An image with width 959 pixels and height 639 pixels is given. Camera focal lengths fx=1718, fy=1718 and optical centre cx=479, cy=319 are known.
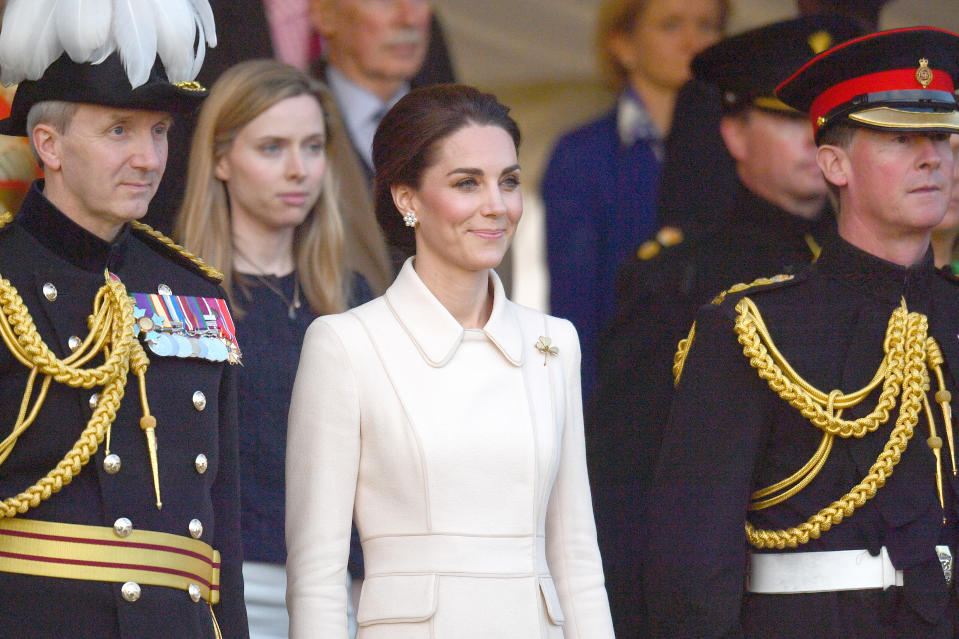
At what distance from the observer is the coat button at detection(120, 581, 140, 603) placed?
10.6ft

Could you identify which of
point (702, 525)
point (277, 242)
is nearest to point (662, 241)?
point (277, 242)

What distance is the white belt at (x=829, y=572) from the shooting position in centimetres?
370

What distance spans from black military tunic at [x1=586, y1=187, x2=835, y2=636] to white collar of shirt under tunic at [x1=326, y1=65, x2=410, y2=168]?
3.74 ft

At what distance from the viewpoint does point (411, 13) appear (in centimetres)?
576

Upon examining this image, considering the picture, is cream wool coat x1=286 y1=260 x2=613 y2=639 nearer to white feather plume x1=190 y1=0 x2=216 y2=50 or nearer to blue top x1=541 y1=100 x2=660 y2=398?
white feather plume x1=190 y1=0 x2=216 y2=50

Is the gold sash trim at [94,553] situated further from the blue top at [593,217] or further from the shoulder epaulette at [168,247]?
the blue top at [593,217]

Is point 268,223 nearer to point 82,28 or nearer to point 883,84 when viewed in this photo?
point 82,28

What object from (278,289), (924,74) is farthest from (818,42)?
(278,289)

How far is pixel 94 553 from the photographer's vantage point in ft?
10.6

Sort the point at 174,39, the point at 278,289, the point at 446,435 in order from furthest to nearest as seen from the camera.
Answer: the point at 278,289 → the point at 446,435 → the point at 174,39

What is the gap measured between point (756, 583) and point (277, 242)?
1736mm

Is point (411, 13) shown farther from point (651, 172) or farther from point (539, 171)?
point (539, 171)

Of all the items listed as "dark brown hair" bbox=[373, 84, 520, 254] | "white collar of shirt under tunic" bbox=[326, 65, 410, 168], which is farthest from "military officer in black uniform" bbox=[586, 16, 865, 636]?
"white collar of shirt under tunic" bbox=[326, 65, 410, 168]

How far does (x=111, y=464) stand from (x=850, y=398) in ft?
5.30
